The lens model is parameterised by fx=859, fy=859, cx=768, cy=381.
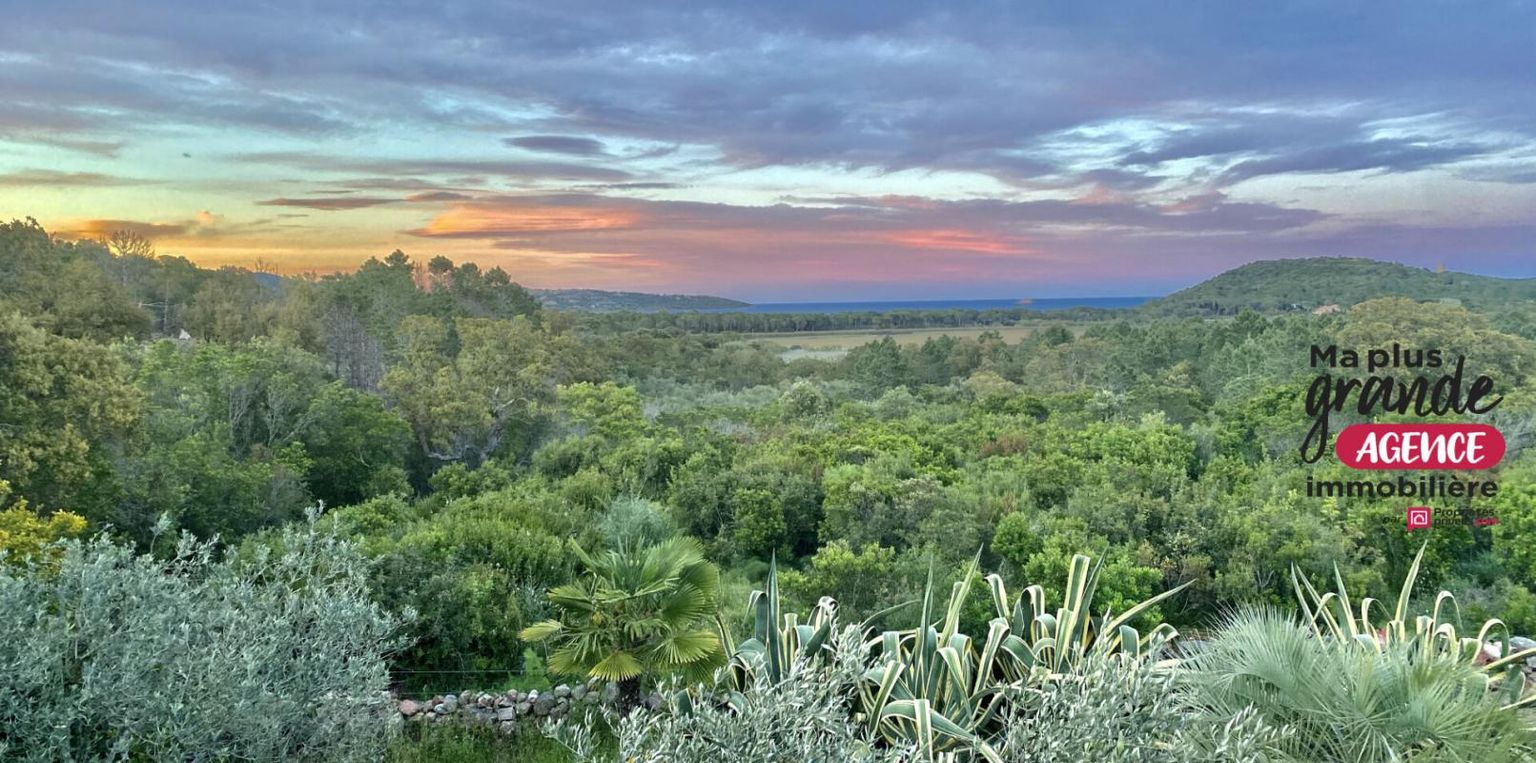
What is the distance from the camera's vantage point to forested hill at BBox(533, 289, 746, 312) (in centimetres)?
4500

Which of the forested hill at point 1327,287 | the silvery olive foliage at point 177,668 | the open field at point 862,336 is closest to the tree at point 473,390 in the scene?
the silvery olive foliage at point 177,668

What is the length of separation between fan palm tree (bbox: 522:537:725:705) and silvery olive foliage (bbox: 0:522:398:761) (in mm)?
1060

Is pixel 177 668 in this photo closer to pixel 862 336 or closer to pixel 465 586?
pixel 465 586

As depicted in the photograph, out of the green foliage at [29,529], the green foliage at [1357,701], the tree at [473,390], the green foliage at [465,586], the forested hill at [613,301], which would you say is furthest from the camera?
the forested hill at [613,301]

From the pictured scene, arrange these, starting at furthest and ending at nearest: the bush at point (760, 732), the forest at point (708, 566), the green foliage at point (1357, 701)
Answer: the forest at point (708, 566)
the green foliage at point (1357, 701)
the bush at point (760, 732)

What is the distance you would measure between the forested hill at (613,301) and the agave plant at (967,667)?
39087mm

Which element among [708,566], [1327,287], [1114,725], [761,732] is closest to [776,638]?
[708,566]

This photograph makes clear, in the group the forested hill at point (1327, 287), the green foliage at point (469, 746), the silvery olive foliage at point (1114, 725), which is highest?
the forested hill at point (1327, 287)

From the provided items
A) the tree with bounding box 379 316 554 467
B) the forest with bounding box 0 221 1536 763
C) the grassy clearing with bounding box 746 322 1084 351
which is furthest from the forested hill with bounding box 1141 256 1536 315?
the tree with bounding box 379 316 554 467

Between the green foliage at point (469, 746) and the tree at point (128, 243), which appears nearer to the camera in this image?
the green foliage at point (469, 746)

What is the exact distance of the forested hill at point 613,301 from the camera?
45.0m

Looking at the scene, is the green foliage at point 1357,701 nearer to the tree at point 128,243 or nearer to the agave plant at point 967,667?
the agave plant at point 967,667

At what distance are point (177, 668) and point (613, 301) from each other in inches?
1938

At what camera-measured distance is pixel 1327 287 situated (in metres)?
36.2
